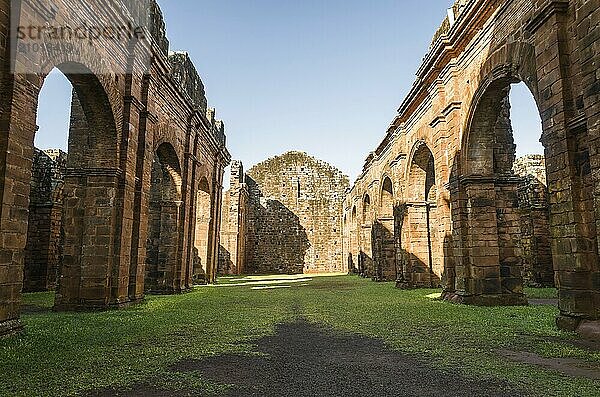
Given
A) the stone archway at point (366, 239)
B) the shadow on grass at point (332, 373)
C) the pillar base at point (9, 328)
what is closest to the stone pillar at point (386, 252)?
the stone archway at point (366, 239)

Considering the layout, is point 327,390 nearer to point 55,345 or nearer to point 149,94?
point 55,345

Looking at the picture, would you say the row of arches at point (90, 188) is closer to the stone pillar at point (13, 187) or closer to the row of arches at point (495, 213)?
the stone pillar at point (13, 187)

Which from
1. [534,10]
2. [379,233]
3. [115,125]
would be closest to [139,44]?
[115,125]

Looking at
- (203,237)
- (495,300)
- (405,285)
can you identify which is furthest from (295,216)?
(495,300)

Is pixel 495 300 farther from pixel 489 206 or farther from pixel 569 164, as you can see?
pixel 569 164

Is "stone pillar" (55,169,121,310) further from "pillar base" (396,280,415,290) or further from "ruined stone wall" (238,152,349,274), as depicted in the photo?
"ruined stone wall" (238,152,349,274)

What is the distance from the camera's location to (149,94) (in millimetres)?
10312

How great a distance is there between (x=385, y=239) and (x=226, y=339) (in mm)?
13797

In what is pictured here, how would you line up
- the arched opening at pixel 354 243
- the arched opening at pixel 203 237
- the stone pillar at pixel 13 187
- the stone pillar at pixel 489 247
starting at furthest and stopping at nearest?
the arched opening at pixel 354 243 → the arched opening at pixel 203 237 → the stone pillar at pixel 489 247 → the stone pillar at pixel 13 187

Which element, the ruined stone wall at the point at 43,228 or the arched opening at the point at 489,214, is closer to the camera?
the arched opening at the point at 489,214

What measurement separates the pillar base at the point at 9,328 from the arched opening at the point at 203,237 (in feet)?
39.3

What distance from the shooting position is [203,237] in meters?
17.8

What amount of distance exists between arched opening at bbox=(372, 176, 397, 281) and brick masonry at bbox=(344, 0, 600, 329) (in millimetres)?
49

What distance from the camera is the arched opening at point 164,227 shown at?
13.3 meters
